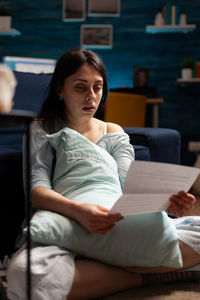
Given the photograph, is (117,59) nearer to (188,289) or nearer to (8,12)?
(8,12)

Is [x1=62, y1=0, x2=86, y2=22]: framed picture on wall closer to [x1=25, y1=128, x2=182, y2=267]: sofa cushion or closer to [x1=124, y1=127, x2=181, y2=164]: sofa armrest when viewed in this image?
[x1=124, y1=127, x2=181, y2=164]: sofa armrest

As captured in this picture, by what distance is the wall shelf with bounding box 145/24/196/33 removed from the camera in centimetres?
444

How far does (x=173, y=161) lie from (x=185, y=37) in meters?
2.91

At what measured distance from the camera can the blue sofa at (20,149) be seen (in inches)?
51.4

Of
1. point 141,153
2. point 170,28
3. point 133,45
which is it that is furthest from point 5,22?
point 141,153

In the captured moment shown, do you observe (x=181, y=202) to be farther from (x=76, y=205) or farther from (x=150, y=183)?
(x=76, y=205)

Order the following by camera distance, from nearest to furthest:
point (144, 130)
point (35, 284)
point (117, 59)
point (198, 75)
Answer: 1. point (35, 284)
2. point (144, 130)
3. point (198, 75)
4. point (117, 59)

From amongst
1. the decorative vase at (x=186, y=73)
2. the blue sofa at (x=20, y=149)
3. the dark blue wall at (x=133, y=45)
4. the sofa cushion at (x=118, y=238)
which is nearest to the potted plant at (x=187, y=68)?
the decorative vase at (x=186, y=73)

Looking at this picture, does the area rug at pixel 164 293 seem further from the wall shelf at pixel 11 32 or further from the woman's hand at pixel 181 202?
the wall shelf at pixel 11 32

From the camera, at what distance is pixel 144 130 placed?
6.57ft

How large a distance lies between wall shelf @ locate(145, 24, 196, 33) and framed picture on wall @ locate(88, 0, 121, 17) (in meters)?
0.48

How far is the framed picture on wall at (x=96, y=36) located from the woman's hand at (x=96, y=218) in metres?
4.06

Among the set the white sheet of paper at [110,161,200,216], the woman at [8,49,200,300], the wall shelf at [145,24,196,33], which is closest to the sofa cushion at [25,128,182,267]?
the woman at [8,49,200,300]

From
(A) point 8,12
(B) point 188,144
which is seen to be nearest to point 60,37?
(A) point 8,12
